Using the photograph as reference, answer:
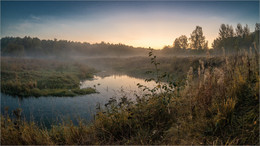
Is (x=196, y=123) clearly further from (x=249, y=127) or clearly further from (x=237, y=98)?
(x=237, y=98)

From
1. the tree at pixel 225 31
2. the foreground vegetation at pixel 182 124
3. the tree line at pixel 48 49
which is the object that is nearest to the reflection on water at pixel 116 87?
the foreground vegetation at pixel 182 124

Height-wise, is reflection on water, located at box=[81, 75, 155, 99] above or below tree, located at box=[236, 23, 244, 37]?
below

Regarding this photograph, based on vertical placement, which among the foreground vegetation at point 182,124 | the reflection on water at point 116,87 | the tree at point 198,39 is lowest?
the reflection on water at point 116,87

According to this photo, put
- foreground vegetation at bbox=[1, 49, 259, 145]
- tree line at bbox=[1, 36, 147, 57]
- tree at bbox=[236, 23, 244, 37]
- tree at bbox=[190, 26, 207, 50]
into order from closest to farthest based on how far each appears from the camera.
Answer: foreground vegetation at bbox=[1, 49, 259, 145] < tree at bbox=[190, 26, 207, 50] < tree at bbox=[236, 23, 244, 37] < tree line at bbox=[1, 36, 147, 57]

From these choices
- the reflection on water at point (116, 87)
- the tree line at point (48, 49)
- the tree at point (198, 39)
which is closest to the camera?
the reflection on water at point (116, 87)

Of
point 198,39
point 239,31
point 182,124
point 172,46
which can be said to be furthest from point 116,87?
point 239,31

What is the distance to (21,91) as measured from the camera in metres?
14.9

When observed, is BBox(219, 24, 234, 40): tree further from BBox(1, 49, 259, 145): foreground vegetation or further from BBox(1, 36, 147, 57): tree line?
BBox(1, 36, 147, 57): tree line

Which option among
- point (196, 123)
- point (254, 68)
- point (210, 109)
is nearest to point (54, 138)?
point (196, 123)

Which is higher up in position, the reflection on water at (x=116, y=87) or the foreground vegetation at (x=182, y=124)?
the foreground vegetation at (x=182, y=124)

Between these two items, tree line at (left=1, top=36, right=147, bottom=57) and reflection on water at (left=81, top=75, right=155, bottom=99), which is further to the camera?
tree line at (left=1, top=36, right=147, bottom=57)

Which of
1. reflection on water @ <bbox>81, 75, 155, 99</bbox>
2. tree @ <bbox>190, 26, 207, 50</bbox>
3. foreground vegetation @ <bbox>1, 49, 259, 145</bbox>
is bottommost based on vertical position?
reflection on water @ <bbox>81, 75, 155, 99</bbox>

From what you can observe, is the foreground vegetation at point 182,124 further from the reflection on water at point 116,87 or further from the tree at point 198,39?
the tree at point 198,39

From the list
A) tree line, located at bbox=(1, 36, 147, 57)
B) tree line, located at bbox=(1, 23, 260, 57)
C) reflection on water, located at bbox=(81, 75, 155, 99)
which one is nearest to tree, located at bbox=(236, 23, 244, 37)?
tree line, located at bbox=(1, 23, 260, 57)
